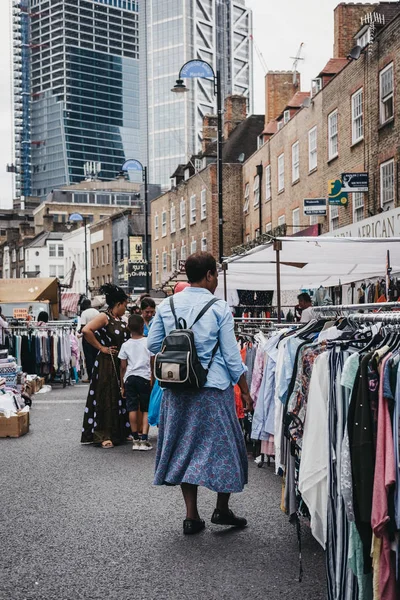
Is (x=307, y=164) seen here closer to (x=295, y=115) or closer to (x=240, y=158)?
(x=295, y=115)

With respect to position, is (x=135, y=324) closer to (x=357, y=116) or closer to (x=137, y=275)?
(x=357, y=116)

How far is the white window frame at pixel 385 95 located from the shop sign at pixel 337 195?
2.59 m

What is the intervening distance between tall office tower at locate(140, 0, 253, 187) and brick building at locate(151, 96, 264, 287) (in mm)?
112486

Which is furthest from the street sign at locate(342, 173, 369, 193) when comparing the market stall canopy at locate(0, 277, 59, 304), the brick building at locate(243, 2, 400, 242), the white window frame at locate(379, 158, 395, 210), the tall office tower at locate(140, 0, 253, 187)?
the tall office tower at locate(140, 0, 253, 187)

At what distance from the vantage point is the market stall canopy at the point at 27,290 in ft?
96.9

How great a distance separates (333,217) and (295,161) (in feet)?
19.2

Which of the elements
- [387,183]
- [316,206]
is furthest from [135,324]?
[316,206]

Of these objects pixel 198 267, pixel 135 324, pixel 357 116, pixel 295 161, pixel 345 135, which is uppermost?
pixel 357 116

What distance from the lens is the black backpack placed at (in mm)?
5160

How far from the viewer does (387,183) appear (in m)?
21.6

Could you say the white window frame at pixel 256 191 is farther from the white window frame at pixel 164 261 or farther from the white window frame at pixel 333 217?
the white window frame at pixel 164 261

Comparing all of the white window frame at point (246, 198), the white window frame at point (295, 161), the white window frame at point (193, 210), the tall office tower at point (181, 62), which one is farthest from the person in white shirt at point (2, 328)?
the tall office tower at point (181, 62)

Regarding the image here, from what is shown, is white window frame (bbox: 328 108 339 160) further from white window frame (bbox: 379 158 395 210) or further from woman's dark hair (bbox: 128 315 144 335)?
woman's dark hair (bbox: 128 315 144 335)

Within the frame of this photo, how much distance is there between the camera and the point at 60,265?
311ft
